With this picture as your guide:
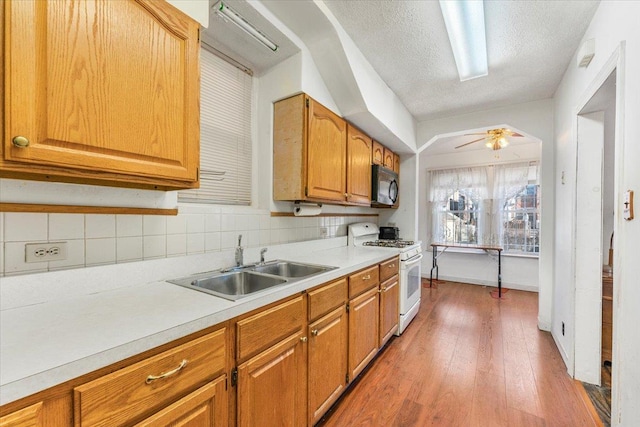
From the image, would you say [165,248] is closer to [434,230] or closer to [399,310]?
[399,310]

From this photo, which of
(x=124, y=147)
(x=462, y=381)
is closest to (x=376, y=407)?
(x=462, y=381)

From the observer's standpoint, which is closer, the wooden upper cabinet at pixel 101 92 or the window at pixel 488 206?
the wooden upper cabinet at pixel 101 92

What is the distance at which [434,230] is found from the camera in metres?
5.38

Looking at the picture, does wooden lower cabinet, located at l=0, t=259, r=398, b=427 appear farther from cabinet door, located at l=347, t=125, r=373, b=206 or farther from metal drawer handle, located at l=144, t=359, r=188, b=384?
cabinet door, located at l=347, t=125, r=373, b=206

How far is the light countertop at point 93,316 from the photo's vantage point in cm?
63

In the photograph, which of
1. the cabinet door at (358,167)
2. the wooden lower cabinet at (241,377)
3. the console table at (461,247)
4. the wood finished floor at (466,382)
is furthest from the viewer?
the console table at (461,247)

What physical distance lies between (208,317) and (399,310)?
2283 mm

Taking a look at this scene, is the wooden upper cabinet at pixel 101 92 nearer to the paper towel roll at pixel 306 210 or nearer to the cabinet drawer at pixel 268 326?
the cabinet drawer at pixel 268 326

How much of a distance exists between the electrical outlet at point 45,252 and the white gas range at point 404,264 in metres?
2.40

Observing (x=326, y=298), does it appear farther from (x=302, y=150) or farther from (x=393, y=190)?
(x=393, y=190)

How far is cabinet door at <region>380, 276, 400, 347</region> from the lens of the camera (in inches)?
92.3

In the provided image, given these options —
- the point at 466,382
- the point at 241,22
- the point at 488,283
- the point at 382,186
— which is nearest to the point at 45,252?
the point at 241,22

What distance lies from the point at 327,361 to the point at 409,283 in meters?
1.66

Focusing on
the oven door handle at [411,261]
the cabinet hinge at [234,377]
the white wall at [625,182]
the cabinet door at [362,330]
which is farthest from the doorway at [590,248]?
the cabinet hinge at [234,377]
